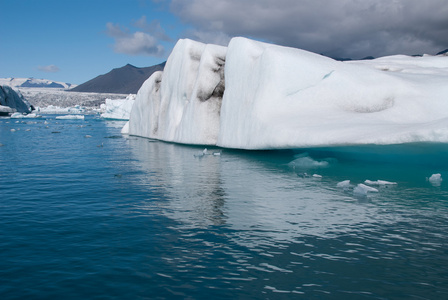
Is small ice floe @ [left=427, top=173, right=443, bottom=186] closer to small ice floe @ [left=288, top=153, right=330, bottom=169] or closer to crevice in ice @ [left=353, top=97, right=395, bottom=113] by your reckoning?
small ice floe @ [left=288, top=153, right=330, bottom=169]

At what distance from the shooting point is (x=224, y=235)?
682 centimetres

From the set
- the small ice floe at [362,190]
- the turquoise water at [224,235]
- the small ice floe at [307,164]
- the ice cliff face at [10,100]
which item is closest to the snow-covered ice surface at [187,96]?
the small ice floe at [307,164]

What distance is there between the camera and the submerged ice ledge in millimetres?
12922

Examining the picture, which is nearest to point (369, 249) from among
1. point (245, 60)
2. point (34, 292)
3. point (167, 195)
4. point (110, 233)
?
point (110, 233)

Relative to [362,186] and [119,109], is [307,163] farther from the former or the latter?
[119,109]

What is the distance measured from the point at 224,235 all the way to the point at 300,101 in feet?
35.9

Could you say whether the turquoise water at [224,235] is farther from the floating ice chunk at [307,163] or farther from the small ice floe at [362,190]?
the floating ice chunk at [307,163]

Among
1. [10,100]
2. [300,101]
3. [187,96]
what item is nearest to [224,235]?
[300,101]

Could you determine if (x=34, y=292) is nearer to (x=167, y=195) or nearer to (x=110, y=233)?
(x=110, y=233)

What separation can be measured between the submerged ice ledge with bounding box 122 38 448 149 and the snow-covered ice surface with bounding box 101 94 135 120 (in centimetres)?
4533

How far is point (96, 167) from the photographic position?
15312mm

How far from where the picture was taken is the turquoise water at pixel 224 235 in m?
4.95

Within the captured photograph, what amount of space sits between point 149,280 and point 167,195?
5.05 meters

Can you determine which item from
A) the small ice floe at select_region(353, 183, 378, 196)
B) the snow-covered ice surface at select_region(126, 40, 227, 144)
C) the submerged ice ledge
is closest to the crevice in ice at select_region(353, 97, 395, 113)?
the submerged ice ledge
